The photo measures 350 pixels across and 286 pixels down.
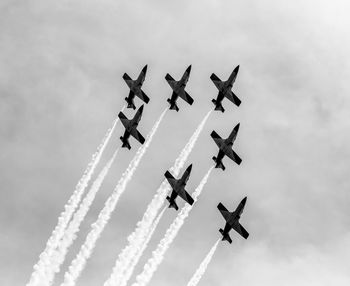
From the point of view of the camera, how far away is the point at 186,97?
14325 cm

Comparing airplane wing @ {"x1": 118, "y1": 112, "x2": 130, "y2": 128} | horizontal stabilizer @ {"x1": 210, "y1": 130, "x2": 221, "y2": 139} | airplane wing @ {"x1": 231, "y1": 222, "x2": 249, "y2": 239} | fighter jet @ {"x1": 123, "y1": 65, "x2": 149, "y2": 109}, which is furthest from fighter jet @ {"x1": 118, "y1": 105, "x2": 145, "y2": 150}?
airplane wing @ {"x1": 231, "y1": 222, "x2": 249, "y2": 239}

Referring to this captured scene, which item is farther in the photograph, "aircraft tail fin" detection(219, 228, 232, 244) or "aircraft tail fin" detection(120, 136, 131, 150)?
"aircraft tail fin" detection(120, 136, 131, 150)

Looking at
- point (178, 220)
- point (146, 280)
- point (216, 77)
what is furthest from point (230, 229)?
point (216, 77)

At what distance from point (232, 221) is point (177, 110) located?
21.3 m

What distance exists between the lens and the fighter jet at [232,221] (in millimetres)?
139125

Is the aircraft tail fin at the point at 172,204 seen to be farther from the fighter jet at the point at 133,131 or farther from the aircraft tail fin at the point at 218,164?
the fighter jet at the point at 133,131

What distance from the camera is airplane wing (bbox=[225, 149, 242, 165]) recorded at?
468 ft

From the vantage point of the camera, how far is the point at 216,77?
476ft

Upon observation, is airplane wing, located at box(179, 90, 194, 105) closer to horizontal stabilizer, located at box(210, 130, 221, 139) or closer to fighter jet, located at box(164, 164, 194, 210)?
horizontal stabilizer, located at box(210, 130, 221, 139)

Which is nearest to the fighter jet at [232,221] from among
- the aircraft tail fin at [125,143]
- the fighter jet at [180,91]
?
the aircraft tail fin at [125,143]

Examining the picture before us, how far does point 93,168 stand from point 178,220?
1701 cm

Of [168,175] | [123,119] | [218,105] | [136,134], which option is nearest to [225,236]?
[168,175]

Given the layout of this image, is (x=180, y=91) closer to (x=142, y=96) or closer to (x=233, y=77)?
(x=142, y=96)

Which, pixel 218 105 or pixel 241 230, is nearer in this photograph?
pixel 241 230
